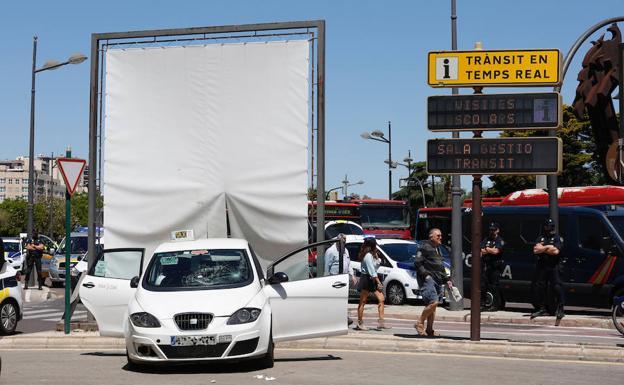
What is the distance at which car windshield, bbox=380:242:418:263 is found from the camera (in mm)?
25594

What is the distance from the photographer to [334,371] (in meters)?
12.0

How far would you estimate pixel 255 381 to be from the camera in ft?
36.2

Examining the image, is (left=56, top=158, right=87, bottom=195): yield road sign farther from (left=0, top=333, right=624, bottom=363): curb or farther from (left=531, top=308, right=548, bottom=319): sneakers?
(left=531, top=308, right=548, bottom=319): sneakers

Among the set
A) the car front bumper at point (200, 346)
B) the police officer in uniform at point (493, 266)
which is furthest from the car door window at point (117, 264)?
the police officer in uniform at point (493, 266)

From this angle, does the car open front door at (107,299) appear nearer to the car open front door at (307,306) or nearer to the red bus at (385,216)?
the car open front door at (307,306)

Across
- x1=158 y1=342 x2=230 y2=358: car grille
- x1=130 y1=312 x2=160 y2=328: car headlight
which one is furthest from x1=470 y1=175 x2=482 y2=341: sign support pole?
x1=130 y1=312 x2=160 y2=328: car headlight

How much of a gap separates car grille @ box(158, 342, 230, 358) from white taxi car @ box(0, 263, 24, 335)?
7.10m

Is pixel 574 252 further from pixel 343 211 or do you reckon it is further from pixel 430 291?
pixel 343 211

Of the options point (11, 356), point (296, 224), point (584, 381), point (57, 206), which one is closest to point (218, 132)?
point (296, 224)

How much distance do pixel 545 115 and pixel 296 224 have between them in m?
4.48

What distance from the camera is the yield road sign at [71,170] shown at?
1633 centimetres

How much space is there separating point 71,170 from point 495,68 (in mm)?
6865

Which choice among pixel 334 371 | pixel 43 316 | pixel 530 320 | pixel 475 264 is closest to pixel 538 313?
pixel 530 320

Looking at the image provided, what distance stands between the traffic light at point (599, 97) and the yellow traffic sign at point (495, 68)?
31.0ft
